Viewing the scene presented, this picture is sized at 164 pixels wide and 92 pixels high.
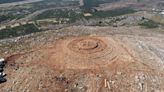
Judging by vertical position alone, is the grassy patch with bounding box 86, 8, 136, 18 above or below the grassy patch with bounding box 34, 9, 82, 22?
below

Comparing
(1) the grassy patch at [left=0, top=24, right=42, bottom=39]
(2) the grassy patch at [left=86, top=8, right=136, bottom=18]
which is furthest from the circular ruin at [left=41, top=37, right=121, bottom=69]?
(2) the grassy patch at [left=86, top=8, right=136, bottom=18]

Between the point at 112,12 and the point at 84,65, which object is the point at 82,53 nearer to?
the point at 84,65

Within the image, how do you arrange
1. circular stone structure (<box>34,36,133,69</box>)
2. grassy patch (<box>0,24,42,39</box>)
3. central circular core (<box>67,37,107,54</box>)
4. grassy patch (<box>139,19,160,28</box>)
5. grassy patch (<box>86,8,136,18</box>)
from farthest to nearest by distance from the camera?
grassy patch (<box>86,8,136,18</box>) → grassy patch (<box>139,19,160,28</box>) → grassy patch (<box>0,24,42,39</box>) → central circular core (<box>67,37,107,54</box>) → circular stone structure (<box>34,36,133,69</box>)

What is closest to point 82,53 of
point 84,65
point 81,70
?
point 84,65

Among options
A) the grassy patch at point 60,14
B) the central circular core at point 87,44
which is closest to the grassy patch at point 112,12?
the grassy patch at point 60,14

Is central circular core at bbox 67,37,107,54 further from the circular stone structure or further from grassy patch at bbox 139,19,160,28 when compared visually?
grassy patch at bbox 139,19,160,28

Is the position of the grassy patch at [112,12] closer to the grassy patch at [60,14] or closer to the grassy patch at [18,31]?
the grassy patch at [60,14]

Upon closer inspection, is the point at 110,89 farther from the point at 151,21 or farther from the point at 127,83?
the point at 151,21
